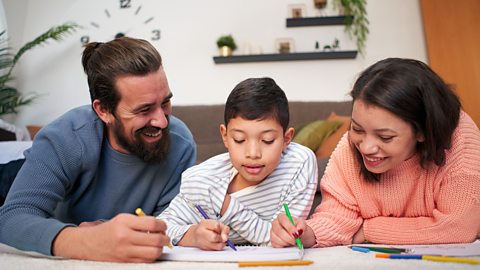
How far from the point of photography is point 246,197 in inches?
51.1

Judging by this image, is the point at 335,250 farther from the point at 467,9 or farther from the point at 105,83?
the point at 467,9

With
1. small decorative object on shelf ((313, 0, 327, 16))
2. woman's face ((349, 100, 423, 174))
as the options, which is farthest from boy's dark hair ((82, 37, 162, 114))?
small decorative object on shelf ((313, 0, 327, 16))

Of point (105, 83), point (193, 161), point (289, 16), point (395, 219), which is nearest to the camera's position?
point (395, 219)

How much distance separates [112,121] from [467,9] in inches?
113

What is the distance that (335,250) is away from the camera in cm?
106

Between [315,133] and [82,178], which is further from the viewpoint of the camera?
[315,133]

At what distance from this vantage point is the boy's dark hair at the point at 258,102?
47.9 inches

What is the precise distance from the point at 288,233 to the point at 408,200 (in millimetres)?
421

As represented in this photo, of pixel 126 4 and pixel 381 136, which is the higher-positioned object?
pixel 126 4

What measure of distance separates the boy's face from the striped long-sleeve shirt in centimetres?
7

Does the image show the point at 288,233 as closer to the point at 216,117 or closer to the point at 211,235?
the point at 211,235

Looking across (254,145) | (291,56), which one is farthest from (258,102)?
(291,56)

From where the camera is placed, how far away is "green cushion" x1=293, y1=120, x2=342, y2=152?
2.48m

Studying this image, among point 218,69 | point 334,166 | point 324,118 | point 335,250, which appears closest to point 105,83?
point 334,166
